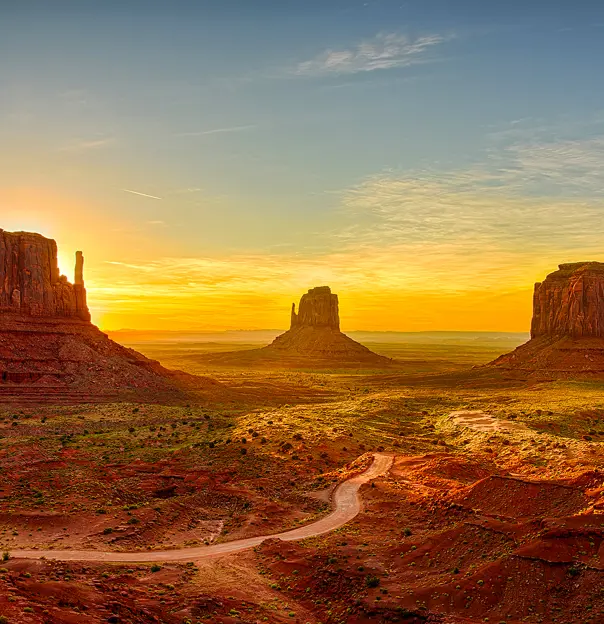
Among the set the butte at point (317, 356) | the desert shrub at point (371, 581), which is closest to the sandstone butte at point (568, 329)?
the butte at point (317, 356)

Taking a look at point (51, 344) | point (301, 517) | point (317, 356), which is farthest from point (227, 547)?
point (317, 356)

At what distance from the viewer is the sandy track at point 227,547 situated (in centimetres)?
2547

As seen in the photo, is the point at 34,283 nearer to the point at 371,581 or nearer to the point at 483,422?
the point at 483,422

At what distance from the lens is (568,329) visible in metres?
126

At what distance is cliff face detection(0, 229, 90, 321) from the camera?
85250 mm

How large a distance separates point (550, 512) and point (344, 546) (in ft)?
36.9

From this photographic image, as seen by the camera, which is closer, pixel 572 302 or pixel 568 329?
pixel 572 302

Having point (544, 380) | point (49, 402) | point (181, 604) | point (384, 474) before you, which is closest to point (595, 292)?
point (544, 380)

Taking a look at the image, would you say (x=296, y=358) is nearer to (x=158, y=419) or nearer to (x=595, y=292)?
(x=595, y=292)

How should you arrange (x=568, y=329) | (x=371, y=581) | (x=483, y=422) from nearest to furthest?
(x=371, y=581), (x=483, y=422), (x=568, y=329)

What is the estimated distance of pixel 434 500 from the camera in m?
32.8

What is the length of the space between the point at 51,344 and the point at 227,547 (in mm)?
66410

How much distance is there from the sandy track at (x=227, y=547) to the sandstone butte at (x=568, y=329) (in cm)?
9003

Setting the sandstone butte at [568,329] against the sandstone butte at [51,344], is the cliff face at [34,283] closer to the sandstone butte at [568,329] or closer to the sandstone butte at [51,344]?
the sandstone butte at [51,344]
